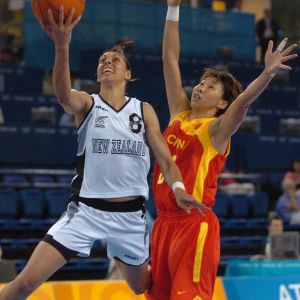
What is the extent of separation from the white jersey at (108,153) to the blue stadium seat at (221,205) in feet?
24.8

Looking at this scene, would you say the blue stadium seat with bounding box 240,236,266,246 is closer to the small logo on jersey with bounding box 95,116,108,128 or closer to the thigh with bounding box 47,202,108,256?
the thigh with bounding box 47,202,108,256

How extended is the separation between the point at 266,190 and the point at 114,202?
8.96 meters

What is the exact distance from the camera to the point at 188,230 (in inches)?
202

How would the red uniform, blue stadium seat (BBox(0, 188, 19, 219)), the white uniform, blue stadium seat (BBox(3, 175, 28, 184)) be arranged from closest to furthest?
the white uniform → the red uniform → blue stadium seat (BBox(0, 188, 19, 219)) → blue stadium seat (BBox(3, 175, 28, 184))

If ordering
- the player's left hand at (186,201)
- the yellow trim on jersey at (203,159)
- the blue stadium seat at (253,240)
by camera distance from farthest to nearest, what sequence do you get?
the blue stadium seat at (253,240)
the yellow trim on jersey at (203,159)
the player's left hand at (186,201)

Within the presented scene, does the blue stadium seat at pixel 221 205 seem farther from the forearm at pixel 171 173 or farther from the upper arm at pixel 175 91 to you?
the forearm at pixel 171 173

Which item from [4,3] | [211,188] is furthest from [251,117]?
[211,188]

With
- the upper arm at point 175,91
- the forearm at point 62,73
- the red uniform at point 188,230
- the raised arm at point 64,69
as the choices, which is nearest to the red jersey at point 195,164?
the red uniform at point 188,230

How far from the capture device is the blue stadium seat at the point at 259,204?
1284cm

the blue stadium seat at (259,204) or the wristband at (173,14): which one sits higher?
the wristband at (173,14)

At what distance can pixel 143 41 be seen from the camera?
16.9 meters

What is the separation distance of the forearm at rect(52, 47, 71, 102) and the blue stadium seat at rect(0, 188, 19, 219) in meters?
6.52

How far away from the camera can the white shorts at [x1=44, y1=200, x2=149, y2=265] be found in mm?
4926

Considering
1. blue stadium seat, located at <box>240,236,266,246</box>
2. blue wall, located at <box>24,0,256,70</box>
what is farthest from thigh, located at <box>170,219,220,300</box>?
blue wall, located at <box>24,0,256,70</box>
